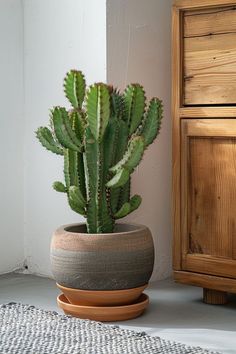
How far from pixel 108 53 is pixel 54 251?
780 mm

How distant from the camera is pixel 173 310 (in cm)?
263

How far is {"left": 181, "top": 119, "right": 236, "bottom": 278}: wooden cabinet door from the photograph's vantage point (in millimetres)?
2588

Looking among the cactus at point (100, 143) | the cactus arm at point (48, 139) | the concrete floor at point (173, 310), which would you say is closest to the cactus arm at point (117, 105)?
the cactus at point (100, 143)

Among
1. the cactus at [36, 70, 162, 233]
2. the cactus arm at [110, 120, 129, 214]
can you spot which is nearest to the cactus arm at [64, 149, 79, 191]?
the cactus at [36, 70, 162, 233]

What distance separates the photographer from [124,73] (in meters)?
2.98

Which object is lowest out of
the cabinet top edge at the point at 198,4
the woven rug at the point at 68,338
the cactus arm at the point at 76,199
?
the woven rug at the point at 68,338

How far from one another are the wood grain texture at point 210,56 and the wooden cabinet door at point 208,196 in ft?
0.28

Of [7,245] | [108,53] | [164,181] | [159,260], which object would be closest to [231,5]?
[108,53]

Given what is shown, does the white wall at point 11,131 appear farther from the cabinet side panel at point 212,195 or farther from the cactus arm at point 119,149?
the cabinet side panel at point 212,195

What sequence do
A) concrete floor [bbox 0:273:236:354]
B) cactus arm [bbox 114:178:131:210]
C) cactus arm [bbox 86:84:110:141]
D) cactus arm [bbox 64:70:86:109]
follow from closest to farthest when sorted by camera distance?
concrete floor [bbox 0:273:236:354], cactus arm [bbox 86:84:110:141], cactus arm [bbox 64:70:86:109], cactus arm [bbox 114:178:131:210]

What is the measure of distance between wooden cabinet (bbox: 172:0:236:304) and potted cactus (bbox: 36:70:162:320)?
0.55ft

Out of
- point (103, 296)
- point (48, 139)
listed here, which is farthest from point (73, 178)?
point (103, 296)

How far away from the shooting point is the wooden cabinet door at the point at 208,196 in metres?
2.59

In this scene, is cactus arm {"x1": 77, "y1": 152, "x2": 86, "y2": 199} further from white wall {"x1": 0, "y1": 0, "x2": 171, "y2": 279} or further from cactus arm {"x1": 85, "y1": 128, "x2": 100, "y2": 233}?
white wall {"x1": 0, "y1": 0, "x2": 171, "y2": 279}
